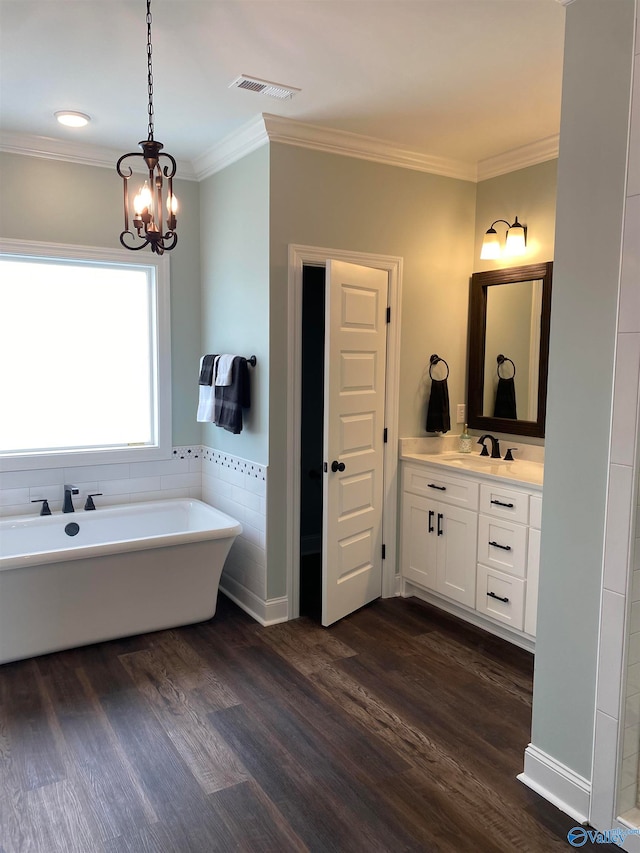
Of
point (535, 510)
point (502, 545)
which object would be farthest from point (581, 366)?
point (502, 545)

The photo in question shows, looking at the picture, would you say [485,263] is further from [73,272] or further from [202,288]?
[73,272]

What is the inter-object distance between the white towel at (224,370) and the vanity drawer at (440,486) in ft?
4.17

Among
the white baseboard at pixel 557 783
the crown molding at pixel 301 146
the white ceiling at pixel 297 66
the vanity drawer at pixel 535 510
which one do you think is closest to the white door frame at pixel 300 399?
the crown molding at pixel 301 146

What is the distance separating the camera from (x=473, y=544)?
146 inches

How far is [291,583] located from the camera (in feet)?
12.7

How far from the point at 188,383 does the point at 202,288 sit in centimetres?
66

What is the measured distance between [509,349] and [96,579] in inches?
109

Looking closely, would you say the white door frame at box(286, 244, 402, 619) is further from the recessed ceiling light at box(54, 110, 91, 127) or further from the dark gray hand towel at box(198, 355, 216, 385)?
the recessed ceiling light at box(54, 110, 91, 127)

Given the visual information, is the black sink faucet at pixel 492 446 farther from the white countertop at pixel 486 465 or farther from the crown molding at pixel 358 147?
the crown molding at pixel 358 147

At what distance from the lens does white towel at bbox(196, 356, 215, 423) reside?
402 centimetres

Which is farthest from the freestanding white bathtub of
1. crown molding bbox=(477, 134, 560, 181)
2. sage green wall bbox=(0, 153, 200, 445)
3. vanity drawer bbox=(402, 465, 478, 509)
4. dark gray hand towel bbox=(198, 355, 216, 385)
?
crown molding bbox=(477, 134, 560, 181)

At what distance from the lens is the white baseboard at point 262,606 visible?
12.5 feet

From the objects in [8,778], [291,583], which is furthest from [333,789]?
[291,583]

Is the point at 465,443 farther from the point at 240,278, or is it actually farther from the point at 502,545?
the point at 240,278
